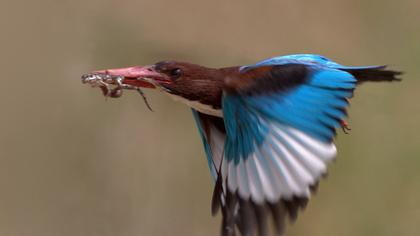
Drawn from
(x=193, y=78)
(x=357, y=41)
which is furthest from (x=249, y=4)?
(x=193, y=78)

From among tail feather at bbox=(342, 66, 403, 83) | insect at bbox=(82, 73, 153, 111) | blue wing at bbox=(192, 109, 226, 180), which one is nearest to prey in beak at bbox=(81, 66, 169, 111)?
insect at bbox=(82, 73, 153, 111)

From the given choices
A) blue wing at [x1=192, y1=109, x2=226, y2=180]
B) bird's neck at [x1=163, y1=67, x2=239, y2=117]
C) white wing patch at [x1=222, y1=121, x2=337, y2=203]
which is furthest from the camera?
blue wing at [x1=192, y1=109, x2=226, y2=180]

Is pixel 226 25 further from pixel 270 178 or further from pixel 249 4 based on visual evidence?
pixel 270 178

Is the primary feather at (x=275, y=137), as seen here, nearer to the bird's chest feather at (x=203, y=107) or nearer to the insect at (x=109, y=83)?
the bird's chest feather at (x=203, y=107)

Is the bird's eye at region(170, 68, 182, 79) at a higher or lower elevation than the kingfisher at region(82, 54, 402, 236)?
higher

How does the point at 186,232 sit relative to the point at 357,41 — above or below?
below

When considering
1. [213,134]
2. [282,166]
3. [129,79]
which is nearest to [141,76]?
[129,79]

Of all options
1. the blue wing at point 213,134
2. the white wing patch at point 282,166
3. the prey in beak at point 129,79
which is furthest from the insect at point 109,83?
the white wing patch at point 282,166

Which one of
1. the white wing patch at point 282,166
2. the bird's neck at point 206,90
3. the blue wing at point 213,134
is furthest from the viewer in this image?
the blue wing at point 213,134

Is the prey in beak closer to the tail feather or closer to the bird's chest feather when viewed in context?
the bird's chest feather
